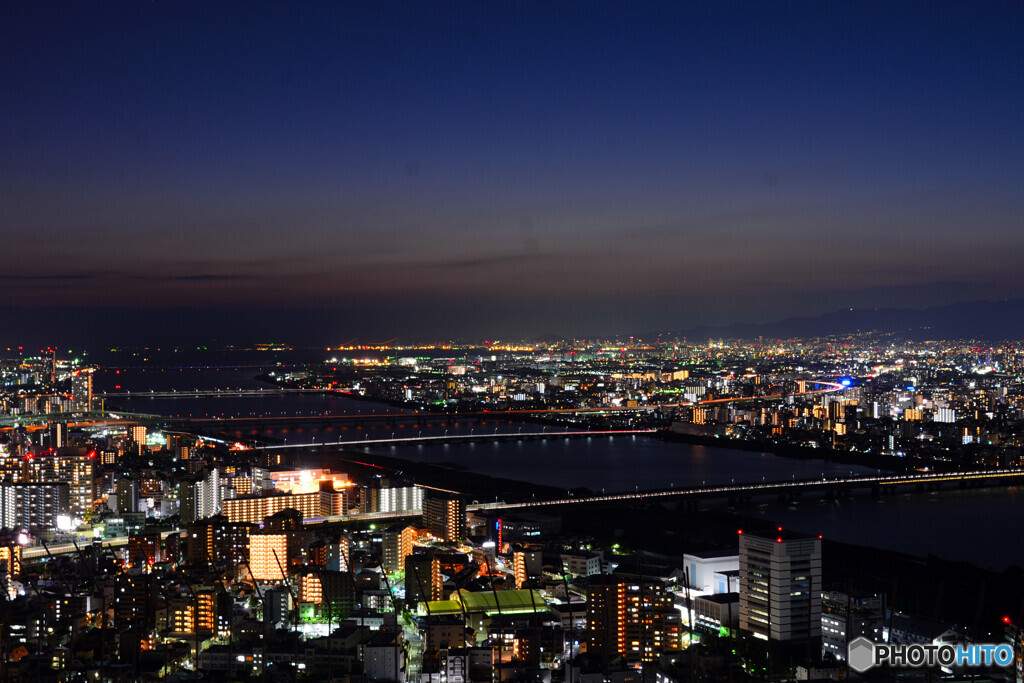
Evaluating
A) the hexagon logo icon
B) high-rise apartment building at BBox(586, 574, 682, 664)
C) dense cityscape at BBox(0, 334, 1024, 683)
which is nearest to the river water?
dense cityscape at BBox(0, 334, 1024, 683)

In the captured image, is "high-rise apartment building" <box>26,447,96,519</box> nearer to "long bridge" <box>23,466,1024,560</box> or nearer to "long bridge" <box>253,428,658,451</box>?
"long bridge" <box>23,466,1024,560</box>

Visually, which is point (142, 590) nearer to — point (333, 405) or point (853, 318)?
point (333, 405)

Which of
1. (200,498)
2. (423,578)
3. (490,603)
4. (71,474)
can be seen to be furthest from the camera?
(71,474)

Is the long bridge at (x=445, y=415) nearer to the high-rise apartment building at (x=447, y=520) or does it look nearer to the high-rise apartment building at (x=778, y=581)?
the high-rise apartment building at (x=447, y=520)

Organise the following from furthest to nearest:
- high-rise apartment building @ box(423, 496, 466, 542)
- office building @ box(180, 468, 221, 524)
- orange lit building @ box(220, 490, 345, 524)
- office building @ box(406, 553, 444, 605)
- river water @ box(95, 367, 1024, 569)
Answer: office building @ box(180, 468, 221, 524) → orange lit building @ box(220, 490, 345, 524) → river water @ box(95, 367, 1024, 569) → high-rise apartment building @ box(423, 496, 466, 542) → office building @ box(406, 553, 444, 605)

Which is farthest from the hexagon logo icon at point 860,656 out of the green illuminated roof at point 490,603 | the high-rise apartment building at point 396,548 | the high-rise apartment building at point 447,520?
the high-rise apartment building at point 447,520

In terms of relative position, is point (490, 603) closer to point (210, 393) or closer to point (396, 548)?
point (396, 548)

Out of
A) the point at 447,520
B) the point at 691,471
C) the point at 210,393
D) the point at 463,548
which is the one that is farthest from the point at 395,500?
the point at 210,393

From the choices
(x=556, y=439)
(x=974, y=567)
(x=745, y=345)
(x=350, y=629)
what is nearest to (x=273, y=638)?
(x=350, y=629)
